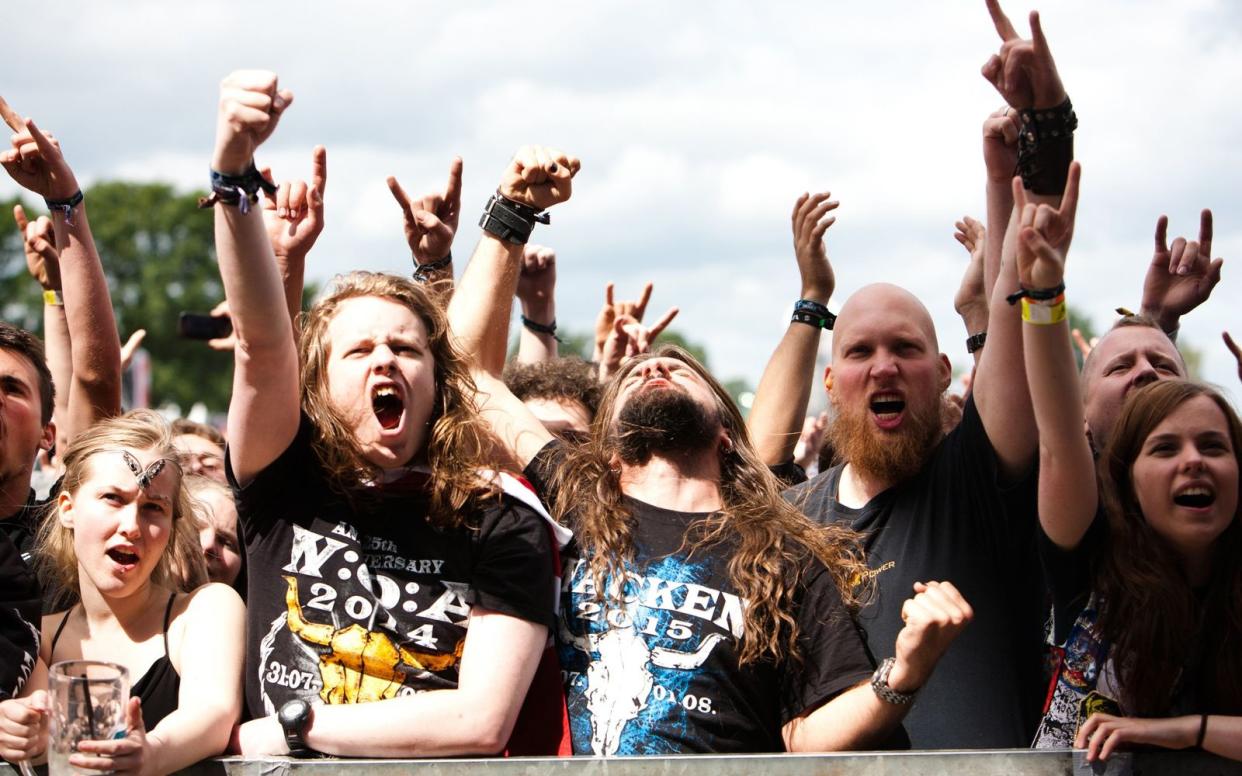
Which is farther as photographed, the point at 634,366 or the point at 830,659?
the point at 634,366

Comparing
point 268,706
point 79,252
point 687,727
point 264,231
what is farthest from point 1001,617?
point 79,252

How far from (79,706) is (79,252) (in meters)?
1.85

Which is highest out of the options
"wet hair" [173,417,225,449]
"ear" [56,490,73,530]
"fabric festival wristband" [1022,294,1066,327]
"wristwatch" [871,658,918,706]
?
"fabric festival wristband" [1022,294,1066,327]

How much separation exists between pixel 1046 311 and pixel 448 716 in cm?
157

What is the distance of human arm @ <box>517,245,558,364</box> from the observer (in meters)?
5.89

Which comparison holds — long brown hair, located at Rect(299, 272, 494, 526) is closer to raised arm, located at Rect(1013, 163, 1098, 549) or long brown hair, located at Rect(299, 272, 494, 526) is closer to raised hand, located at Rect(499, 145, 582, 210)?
raised hand, located at Rect(499, 145, 582, 210)

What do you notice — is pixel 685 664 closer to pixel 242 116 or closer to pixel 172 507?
pixel 172 507

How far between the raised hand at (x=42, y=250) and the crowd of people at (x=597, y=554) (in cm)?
111

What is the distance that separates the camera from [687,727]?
3.12 meters

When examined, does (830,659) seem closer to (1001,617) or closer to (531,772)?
(1001,617)

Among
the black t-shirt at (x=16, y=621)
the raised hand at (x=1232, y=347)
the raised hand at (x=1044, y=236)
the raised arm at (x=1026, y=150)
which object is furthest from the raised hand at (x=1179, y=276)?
the black t-shirt at (x=16, y=621)

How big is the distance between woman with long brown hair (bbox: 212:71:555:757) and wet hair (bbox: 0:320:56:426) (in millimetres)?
1118

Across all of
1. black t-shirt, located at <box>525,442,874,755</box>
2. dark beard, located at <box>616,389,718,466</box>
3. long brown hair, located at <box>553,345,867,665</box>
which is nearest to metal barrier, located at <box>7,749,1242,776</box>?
black t-shirt, located at <box>525,442,874,755</box>

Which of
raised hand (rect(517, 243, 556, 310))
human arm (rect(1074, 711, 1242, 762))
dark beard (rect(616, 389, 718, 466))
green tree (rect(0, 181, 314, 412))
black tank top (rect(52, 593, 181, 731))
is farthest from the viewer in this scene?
green tree (rect(0, 181, 314, 412))
